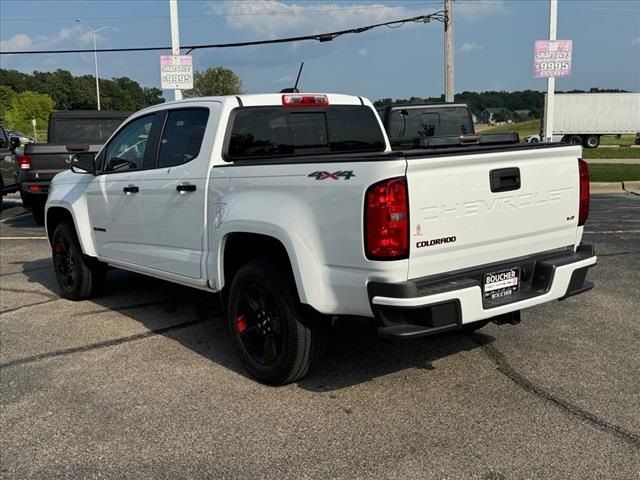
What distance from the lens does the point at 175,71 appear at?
620 inches

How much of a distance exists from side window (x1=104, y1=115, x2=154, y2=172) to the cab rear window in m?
1.17

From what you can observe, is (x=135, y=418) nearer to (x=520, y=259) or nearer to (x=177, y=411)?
(x=177, y=411)

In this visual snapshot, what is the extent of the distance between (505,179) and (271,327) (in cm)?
177

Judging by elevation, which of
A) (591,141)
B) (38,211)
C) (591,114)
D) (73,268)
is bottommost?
(38,211)

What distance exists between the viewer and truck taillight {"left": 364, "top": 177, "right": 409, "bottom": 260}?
3344 mm

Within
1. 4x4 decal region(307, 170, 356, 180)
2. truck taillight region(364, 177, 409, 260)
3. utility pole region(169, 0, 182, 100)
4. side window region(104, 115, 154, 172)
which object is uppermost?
utility pole region(169, 0, 182, 100)

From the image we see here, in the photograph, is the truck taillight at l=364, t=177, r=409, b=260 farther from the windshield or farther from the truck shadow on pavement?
the windshield

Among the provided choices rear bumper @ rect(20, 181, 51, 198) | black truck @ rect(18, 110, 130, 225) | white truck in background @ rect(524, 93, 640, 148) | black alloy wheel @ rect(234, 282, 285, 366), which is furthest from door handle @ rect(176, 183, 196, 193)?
white truck in background @ rect(524, 93, 640, 148)

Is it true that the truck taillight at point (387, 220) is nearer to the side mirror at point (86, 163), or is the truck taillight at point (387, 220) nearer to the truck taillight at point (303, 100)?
the truck taillight at point (303, 100)

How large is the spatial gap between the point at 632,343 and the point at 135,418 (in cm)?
367

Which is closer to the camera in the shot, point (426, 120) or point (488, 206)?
point (488, 206)

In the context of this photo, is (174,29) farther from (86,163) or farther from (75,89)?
(75,89)

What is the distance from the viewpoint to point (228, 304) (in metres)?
4.52

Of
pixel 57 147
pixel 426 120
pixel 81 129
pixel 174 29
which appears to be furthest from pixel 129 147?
pixel 174 29
